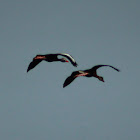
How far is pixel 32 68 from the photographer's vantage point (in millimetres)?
19312

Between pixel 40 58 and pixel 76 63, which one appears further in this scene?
pixel 40 58

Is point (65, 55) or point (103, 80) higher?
point (65, 55)

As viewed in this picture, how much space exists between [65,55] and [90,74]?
214 centimetres

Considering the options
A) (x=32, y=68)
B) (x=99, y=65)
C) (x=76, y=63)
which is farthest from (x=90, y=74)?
(x=32, y=68)

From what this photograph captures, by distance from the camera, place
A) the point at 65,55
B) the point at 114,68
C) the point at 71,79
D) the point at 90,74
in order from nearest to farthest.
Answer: the point at 114,68, the point at 65,55, the point at 90,74, the point at 71,79

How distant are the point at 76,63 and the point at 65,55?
0.92 metres

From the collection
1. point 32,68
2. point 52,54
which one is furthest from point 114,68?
point 32,68

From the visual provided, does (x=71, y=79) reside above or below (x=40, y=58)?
below

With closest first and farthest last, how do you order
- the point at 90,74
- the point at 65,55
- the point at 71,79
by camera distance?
the point at 65,55 → the point at 90,74 → the point at 71,79

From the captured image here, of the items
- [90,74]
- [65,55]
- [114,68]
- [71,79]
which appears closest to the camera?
[114,68]

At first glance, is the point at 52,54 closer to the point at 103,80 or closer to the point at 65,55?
the point at 65,55

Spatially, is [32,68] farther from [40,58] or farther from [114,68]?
[114,68]

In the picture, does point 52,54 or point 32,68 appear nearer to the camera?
point 52,54

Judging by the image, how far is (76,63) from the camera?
15.9 metres
